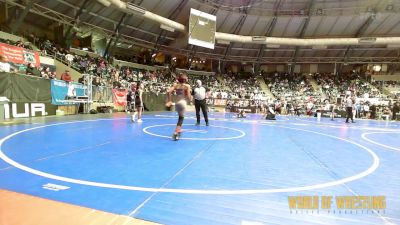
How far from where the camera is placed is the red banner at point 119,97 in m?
19.2

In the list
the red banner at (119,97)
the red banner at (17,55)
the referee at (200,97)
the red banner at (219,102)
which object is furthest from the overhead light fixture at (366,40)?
the red banner at (17,55)

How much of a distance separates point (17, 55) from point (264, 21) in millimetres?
27704

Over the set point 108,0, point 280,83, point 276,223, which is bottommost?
point 276,223

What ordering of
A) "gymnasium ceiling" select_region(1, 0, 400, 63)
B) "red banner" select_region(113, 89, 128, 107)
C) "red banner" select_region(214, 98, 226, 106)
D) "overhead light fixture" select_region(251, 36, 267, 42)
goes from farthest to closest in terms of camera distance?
"overhead light fixture" select_region(251, 36, 267, 42) < "red banner" select_region(214, 98, 226, 106) < "gymnasium ceiling" select_region(1, 0, 400, 63) < "red banner" select_region(113, 89, 128, 107)

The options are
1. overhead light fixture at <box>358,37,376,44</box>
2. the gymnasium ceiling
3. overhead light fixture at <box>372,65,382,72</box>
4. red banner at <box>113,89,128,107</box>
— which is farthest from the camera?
overhead light fixture at <box>372,65,382,72</box>

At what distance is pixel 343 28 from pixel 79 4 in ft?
102

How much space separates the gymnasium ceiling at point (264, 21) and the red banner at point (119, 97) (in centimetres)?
1002

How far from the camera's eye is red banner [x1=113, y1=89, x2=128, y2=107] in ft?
63.1

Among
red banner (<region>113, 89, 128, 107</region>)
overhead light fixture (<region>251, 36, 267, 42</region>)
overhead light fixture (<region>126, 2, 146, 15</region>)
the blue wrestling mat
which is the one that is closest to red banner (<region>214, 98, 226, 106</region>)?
overhead light fixture (<region>251, 36, 267, 42</region>)

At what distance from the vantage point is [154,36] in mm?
33906

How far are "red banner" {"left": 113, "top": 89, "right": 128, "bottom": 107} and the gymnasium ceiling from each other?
10024mm

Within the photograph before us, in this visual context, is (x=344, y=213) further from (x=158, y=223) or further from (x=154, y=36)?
(x=154, y=36)

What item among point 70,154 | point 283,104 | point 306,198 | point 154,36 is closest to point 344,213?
point 306,198

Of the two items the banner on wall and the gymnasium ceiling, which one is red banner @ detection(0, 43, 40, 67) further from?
the gymnasium ceiling
